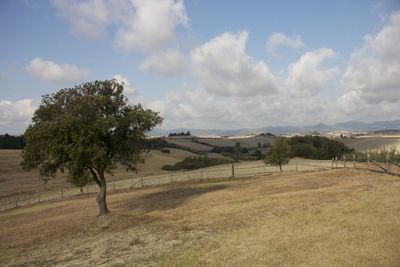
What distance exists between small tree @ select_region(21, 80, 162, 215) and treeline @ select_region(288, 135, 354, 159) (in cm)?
6845

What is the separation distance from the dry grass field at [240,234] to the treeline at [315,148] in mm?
69725

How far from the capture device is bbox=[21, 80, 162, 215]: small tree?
2666 centimetres

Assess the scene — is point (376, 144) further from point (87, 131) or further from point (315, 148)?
point (87, 131)

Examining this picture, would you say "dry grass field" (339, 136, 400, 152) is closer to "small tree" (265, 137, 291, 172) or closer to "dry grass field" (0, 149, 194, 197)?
"dry grass field" (0, 149, 194, 197)

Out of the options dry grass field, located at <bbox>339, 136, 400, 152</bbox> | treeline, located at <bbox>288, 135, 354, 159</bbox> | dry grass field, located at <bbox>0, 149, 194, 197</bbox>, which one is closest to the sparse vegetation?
dry grass field, located at <bbox>0, 149, 194, 197</bbox>

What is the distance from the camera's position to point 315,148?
107 meters

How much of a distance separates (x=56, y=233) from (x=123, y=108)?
32.2 ft

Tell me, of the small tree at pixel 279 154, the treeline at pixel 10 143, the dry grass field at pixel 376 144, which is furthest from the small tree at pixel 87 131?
the treeline at pixel 10 143

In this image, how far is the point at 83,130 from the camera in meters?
26.5

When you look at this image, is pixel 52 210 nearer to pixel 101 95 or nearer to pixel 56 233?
pixel 56 233

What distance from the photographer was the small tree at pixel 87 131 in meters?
26.7

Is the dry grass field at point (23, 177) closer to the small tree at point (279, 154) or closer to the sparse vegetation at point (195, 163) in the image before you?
the sparse vegetation at point (195, 163)

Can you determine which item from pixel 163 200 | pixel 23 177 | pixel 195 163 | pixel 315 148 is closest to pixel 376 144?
pixel 315 148

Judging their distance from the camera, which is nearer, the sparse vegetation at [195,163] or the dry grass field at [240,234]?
the dry grass field at [240,234]
